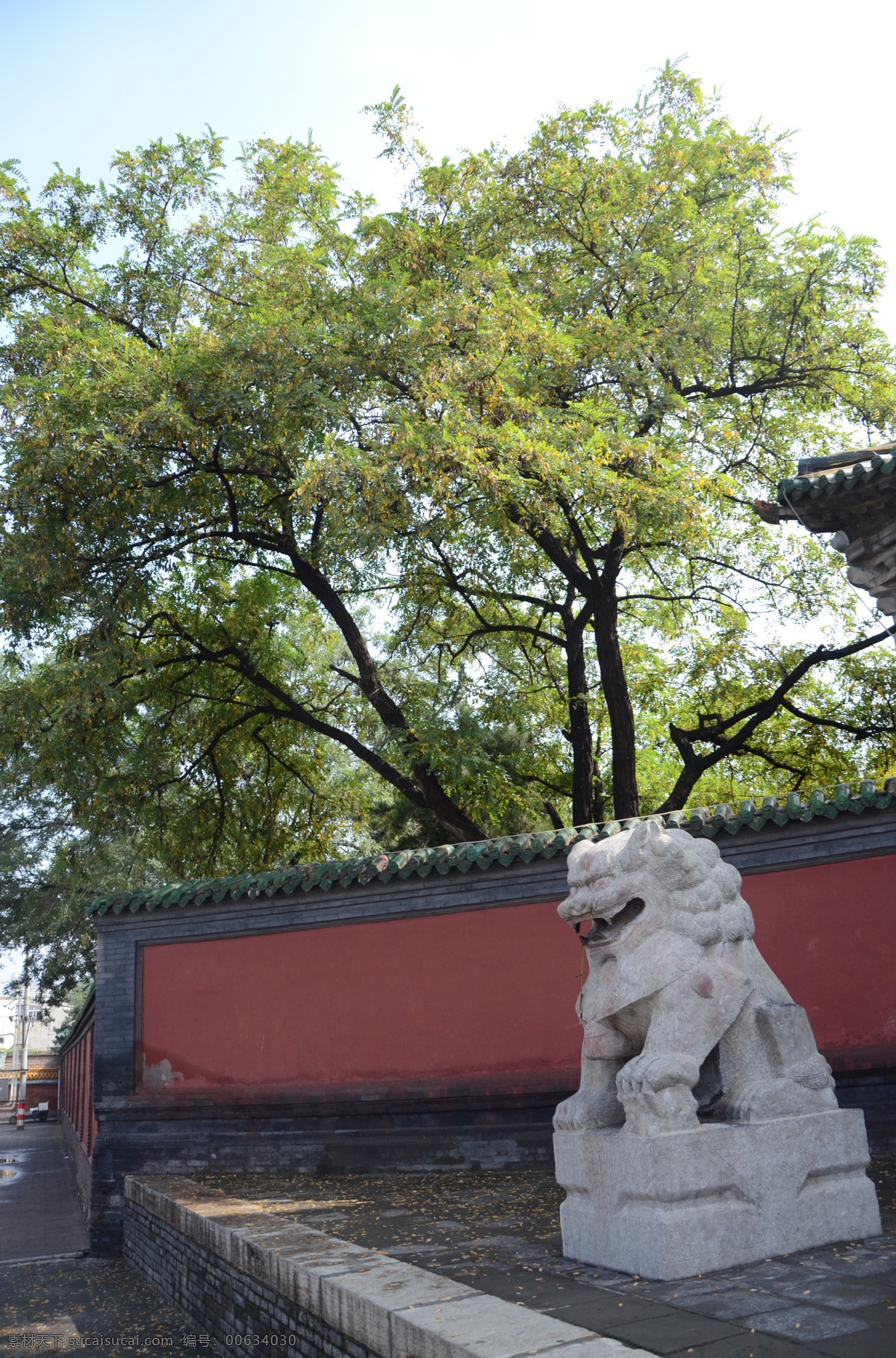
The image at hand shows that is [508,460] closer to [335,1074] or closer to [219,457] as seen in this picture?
[219,457]

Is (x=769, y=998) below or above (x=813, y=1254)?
above

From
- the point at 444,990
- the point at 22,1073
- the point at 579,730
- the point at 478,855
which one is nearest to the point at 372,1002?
the point at 444,990

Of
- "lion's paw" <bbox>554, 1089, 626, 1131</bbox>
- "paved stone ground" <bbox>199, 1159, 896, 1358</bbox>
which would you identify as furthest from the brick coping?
"lion's paw" <bbox>554, 1089, 626, 1131</bbox>

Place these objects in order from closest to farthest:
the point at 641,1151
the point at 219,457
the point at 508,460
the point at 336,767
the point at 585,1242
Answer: the point at 641,1151 < the point at 585,1242 < the point at 508,460 < the point at 219,457 < the point at 336,767

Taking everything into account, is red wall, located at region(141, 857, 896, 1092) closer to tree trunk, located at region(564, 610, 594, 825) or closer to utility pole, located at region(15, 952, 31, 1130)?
tree trunk, located at region(564, 610, 594, 825)

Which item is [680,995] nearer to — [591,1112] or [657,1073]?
[657,1073]

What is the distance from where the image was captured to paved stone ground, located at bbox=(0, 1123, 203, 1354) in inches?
238

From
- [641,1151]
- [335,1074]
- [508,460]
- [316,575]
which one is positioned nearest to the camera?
[641,1151]

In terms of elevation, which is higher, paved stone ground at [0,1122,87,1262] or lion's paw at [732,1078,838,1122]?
lion's paw at [732,1078,838,1122]

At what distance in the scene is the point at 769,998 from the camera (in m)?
4.79

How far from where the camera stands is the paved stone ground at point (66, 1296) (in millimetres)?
6043

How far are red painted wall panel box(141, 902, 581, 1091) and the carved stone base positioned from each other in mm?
3483

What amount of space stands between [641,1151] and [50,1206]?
439 inches

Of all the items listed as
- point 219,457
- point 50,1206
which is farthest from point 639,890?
point 50,1206
